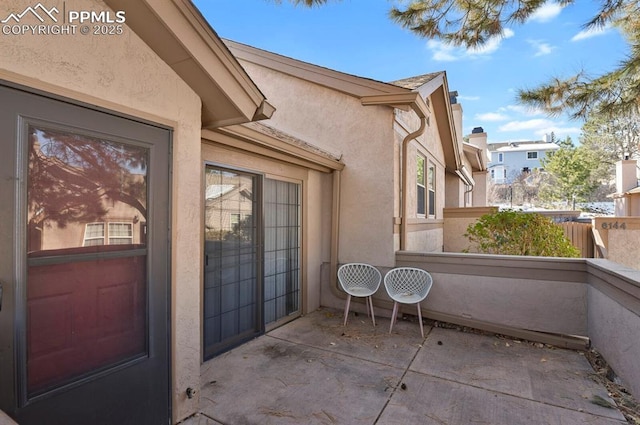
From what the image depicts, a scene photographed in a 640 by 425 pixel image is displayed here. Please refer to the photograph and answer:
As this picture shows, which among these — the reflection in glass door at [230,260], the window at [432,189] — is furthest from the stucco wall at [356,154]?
the window at [432,189]

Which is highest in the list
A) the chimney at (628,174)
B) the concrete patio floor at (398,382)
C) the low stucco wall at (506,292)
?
the chimney at (628,174)

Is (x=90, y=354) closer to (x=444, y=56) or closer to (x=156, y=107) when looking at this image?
(x=156, y=107)

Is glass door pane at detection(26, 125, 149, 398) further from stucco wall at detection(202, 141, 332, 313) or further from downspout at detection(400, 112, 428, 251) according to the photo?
downspout at detection(400, 112, 428, 251)

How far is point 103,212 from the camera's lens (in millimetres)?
2297

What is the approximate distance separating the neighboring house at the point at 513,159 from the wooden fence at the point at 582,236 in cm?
3502

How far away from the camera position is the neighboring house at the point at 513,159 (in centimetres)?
4138

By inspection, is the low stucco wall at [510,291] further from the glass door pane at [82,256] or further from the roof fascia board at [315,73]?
the glass door pane at [82,256]

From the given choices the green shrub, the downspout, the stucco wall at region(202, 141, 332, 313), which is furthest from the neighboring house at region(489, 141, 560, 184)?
the stucco wall at region(202, 141, 332, 313)

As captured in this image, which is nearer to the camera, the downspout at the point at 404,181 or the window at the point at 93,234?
the window at the point at 93,234

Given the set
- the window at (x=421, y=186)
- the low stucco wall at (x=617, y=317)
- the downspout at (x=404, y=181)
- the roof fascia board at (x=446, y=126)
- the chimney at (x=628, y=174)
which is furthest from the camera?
the chimney at (x=628, y=174)

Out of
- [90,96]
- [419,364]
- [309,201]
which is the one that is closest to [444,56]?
[309,201]

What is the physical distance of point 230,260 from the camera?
427 centimetres

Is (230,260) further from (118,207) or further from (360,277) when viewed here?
(360,277)

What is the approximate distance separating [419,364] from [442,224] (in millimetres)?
6203
